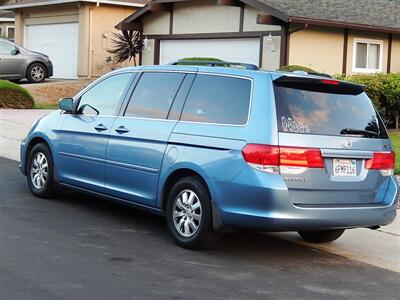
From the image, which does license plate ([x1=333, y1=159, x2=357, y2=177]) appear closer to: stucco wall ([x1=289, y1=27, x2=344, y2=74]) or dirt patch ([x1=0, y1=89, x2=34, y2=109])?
stucco wall ([x1=289, y1=27, x2=344, y2=74])

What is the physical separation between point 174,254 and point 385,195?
2128mm

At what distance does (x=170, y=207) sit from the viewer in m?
6.98

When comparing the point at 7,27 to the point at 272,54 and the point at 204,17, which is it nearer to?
the point at 204,17

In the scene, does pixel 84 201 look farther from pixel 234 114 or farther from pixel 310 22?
pixel 310 22

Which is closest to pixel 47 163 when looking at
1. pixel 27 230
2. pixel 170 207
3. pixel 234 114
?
pixel 27 230

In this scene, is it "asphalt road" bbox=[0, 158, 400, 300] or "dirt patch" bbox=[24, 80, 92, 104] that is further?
"dirt patch" bbox=[24, 80, 92, 104]

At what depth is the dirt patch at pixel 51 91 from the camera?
23094 mm

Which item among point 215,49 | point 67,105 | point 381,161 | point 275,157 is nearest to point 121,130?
point 67,105

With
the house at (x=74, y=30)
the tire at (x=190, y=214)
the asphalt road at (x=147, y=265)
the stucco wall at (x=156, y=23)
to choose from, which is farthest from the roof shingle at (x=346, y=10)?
the tire at (x=190, y=214)

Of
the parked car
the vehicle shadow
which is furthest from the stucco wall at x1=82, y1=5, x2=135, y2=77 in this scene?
the vehicle shadow

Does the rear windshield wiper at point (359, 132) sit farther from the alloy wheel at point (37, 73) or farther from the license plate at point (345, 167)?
the alloy wheel at point (37, 73)

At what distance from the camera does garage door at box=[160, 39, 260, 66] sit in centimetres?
2011

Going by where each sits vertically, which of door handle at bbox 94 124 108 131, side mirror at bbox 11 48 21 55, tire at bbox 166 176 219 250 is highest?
side mirror at bbox 11 48 21 55

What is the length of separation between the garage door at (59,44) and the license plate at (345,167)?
22915mm
